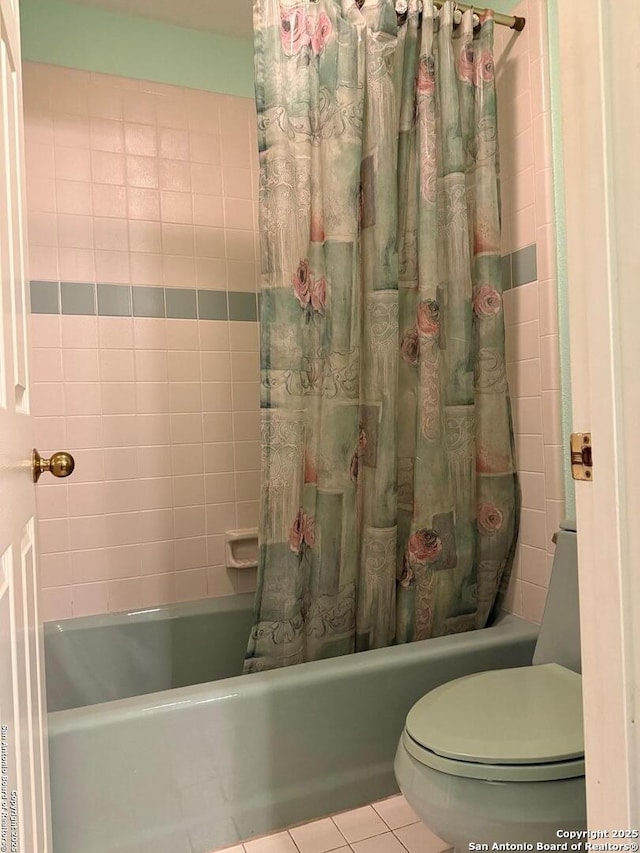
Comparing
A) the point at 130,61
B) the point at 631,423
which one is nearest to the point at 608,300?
the point at 631,423

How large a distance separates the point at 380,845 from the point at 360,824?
3.3 inches

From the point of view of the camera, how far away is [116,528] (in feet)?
6.72

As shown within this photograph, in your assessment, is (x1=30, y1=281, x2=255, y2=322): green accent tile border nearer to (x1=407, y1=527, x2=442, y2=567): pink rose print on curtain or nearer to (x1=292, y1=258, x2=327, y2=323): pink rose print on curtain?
(x1=292, y1=258, x2=327, y2=323): pink rose print on curtain

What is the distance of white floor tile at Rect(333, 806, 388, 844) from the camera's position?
143 centimetres

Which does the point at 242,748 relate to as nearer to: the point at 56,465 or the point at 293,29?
the point at 56,465

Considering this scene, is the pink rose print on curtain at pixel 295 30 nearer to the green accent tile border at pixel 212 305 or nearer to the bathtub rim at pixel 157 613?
the green accent tile border at pixel 212 305

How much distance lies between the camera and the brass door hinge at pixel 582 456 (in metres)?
0.65

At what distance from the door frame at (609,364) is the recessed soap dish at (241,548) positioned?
5.34 ft

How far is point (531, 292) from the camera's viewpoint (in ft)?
5.69

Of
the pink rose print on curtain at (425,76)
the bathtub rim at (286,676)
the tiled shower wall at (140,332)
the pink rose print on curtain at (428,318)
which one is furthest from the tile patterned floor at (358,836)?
the pink rose print on curtain at (425,76)

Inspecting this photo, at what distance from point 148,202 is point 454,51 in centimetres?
Result: 111

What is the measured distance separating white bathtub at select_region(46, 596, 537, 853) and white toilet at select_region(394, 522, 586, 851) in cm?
32

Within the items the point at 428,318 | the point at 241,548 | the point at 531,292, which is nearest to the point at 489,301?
the point at 531,292

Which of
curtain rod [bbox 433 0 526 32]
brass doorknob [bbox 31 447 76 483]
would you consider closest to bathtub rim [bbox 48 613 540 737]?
brass doorknob [bbox 31 447 76 483]
